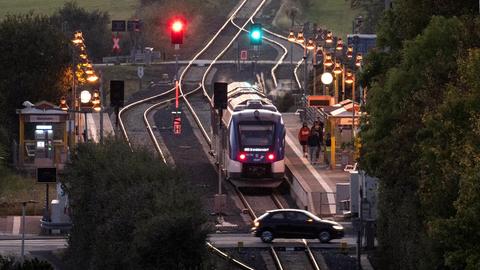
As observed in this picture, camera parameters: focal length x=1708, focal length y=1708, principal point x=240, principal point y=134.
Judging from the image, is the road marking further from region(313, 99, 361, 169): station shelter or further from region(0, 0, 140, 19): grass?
region(0, 0, 140, 19): grass

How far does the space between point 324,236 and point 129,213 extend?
12.4 metres

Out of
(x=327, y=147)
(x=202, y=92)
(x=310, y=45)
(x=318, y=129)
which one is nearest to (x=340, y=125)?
(x=318, y=129)

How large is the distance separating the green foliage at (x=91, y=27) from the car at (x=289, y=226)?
59.6 m

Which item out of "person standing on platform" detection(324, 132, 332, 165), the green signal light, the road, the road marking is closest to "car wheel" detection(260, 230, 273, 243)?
the road

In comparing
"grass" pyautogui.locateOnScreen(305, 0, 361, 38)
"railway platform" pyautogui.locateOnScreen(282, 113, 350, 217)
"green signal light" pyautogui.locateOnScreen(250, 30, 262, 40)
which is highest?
"grass" pyautogui.locateOnScreen(305, 0, 361, 38)

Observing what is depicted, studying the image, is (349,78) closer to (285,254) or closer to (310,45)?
(310,45)

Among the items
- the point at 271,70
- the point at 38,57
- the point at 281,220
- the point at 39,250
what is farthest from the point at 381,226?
the point at 271,70

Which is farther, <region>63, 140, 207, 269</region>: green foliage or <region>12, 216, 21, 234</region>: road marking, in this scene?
<region>12, 216, 21, 234</region>: road marking

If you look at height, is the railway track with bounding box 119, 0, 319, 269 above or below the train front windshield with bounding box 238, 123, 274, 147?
above

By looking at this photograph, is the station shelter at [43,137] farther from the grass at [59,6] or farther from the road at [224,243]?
the grass at [59,6]

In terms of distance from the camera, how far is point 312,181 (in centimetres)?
5869

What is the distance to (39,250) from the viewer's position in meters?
48.2

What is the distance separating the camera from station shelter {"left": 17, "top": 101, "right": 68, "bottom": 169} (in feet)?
209

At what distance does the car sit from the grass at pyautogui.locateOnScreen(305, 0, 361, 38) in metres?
73.1
